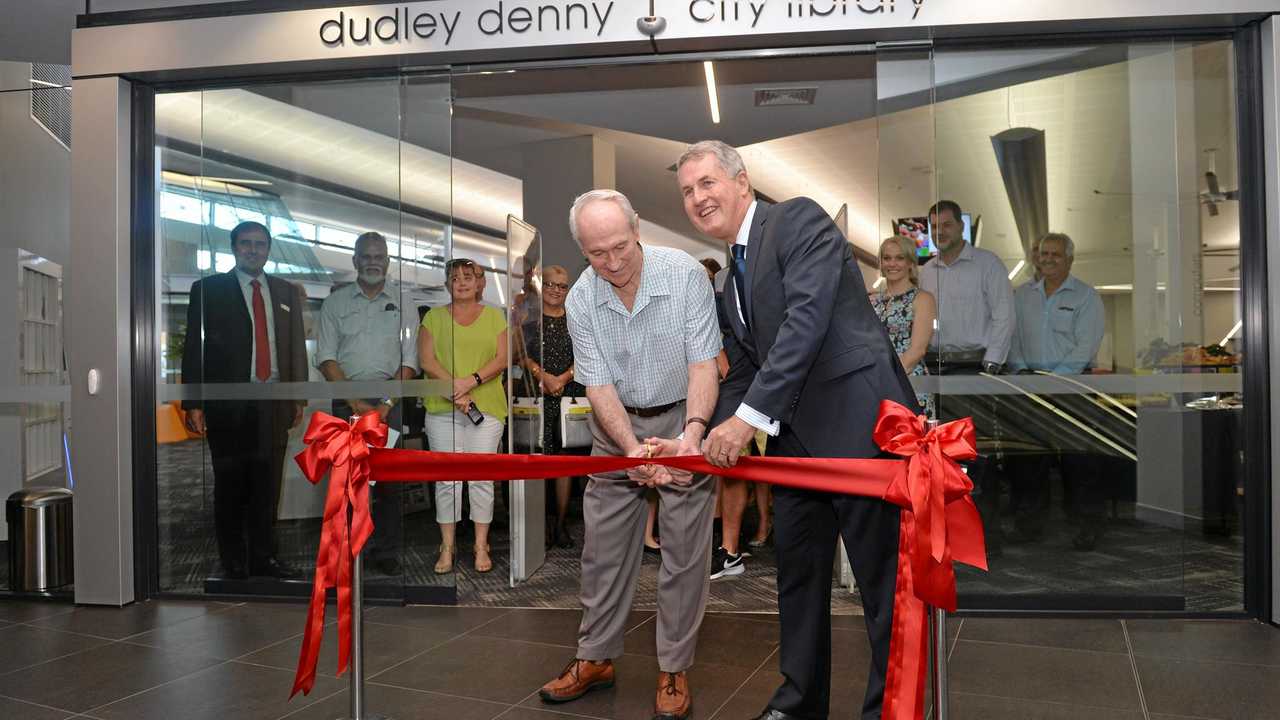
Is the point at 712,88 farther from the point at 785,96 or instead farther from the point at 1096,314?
the point at 1096,314

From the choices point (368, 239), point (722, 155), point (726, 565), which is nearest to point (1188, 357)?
point (726, 565)

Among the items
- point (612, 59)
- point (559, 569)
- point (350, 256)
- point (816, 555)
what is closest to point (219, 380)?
point (350, 256)

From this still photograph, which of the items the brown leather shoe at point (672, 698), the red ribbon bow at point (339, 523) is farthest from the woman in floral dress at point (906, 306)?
the red ribbon bow at point (339, 523)

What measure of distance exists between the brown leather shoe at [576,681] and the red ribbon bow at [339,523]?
67 centimetres

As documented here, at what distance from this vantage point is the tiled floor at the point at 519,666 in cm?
316

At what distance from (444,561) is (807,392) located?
2.68m

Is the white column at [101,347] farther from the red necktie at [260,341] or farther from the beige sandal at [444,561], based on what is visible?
the beige sandal at [444,561]

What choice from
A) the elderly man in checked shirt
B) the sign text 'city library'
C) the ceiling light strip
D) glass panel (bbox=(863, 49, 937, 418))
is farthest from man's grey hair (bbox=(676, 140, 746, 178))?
the ceiling light strip

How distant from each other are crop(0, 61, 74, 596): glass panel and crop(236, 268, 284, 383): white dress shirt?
1204 mm

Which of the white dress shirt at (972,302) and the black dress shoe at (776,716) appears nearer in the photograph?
the black dress shoe at (776,716)

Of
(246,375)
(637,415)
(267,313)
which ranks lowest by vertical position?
(637,415)

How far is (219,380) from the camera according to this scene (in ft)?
16.0

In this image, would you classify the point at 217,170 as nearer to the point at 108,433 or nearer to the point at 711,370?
the point at 108,433

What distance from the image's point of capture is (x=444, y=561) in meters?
4.80
